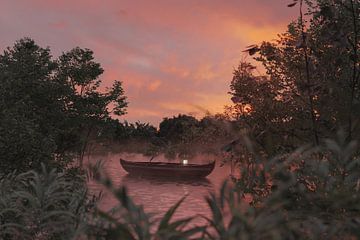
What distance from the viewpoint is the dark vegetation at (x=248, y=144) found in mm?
2977

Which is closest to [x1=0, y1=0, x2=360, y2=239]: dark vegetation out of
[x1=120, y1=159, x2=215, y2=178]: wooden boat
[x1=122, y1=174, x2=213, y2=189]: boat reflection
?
[x1=120, y1=159, x2=215, y2=178]: wooden boat

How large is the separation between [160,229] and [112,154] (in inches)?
2836

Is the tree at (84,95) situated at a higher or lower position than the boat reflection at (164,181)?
higher

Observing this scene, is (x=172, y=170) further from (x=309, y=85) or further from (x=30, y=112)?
(x=309, y=85)

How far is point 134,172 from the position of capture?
1636 inches

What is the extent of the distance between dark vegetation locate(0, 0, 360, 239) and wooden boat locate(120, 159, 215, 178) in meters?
3.37

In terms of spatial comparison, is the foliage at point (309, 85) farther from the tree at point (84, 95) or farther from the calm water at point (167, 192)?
the tree at point (84, 95)

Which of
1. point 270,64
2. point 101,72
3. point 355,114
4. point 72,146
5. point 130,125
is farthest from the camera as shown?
point 130,125

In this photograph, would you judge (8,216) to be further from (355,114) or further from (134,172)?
(134,172)

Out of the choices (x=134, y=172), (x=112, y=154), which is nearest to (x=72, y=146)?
(x=134, y=172)

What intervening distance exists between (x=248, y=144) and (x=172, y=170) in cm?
3636

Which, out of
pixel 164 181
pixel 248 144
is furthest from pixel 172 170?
pixel 248 144

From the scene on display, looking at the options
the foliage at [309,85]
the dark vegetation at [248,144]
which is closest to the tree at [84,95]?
the dark vegetation at [248,144]

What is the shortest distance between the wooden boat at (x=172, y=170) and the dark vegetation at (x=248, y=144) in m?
3.37
